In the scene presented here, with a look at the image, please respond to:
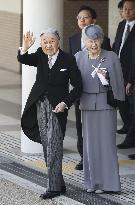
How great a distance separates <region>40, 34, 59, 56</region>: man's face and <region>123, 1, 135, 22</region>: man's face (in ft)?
8.14

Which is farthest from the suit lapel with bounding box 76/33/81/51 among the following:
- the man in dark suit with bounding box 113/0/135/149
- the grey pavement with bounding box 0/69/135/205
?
the grey pavement with bounding box 0/69/135/205

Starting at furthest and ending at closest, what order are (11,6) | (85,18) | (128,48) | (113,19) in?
(11,6) < (113,19) < (128,48) < (85,18)

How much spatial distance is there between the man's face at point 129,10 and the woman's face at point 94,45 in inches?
91.4

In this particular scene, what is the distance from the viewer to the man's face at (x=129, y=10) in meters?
10.7

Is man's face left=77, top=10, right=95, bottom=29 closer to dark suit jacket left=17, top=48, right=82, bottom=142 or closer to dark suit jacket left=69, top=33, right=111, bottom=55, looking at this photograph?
dark suit jacket left=69, top=33, right=111, bottom=55

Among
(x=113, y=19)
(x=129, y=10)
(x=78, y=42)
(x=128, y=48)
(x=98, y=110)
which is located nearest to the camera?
(x=98, y=110)

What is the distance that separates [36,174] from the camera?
9.70 m

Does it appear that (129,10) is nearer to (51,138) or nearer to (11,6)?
(51,138)

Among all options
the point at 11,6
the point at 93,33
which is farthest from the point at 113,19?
the point at 93,33

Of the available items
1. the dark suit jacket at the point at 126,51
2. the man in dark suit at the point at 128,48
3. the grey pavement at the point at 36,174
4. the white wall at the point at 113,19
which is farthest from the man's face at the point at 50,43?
the white wall at the point at 113,19

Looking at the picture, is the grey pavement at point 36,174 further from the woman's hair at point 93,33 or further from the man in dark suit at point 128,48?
the woman's hair at point 93,33

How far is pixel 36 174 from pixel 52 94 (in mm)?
1579

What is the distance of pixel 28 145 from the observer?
10805mm

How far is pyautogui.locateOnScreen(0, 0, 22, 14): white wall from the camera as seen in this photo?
18606mm
